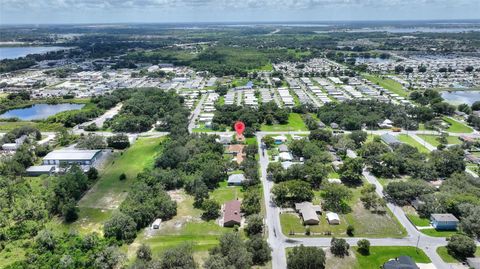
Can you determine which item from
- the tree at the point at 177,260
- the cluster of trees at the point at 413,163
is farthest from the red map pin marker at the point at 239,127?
the tree at the point at 177,260

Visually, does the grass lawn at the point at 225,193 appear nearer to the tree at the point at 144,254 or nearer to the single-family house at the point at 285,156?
the single-family house at the point at 285,156

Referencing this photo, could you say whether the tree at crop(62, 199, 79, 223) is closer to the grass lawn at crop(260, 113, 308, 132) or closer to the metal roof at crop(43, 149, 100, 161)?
the metal roof at crop(43, 149, 100, 161)

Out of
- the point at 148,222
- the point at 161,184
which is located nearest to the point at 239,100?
the point at 161,184

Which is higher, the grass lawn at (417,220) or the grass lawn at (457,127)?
the grass lawn at (457,127)

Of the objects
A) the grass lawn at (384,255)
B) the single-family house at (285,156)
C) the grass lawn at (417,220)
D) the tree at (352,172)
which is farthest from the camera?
the single-family house at (285,156)

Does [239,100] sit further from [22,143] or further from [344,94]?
[22,143]

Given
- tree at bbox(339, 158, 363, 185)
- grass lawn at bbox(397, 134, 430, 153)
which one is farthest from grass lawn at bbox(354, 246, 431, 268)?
grass lawn at bbox(397, 134, 430, 153)
